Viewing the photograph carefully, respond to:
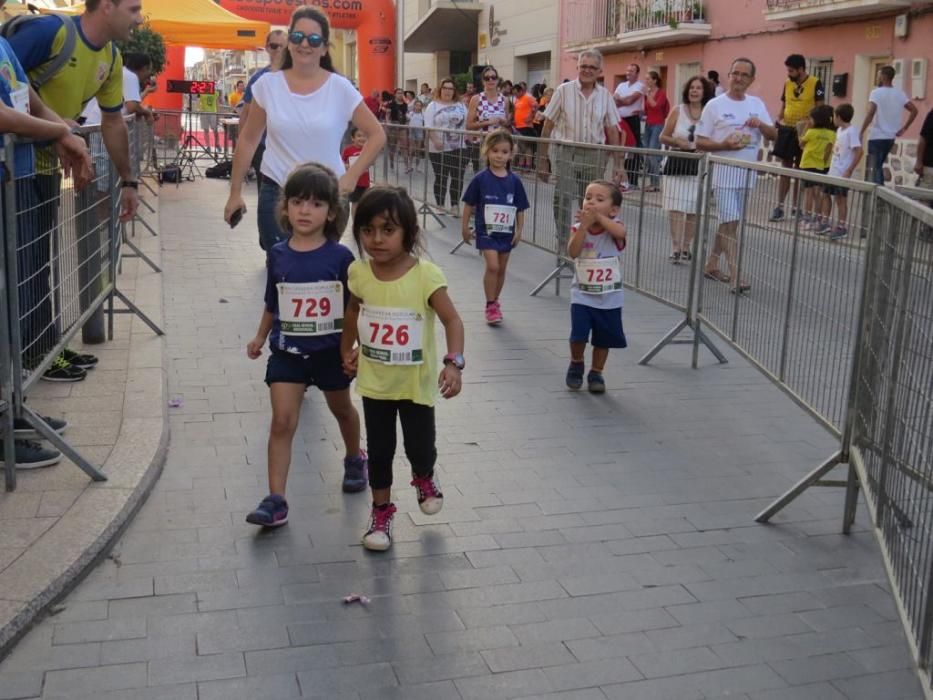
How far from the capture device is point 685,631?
12.6ft

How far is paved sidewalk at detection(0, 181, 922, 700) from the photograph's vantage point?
351 centimetres

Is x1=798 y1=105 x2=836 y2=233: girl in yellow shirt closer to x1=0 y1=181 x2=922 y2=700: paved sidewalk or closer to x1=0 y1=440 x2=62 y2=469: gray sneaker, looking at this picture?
x1=0 y1=181 x2=922 y2=700: paved sidewalk

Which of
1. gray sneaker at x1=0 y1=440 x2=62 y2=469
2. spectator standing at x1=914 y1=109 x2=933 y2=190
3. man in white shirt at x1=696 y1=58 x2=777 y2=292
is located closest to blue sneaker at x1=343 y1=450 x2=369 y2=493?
gray sneaker at x1=0 y1=440 x2=62 y2=469

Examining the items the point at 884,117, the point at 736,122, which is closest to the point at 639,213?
the point at 736,122

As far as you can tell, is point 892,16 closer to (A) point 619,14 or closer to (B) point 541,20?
(A) point 619,14

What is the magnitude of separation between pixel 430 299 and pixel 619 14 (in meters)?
24.6

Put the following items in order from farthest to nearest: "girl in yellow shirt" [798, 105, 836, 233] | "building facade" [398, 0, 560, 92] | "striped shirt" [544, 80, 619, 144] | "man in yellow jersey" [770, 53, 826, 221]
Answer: "building facade" [398, 0, 560, 92] < "man in yellow jersey" [770, 53, 826, 221] < "girl in yellow shirt" [798, 105, 836, 233] < "striped shirt" [544, 80, 619, 144]

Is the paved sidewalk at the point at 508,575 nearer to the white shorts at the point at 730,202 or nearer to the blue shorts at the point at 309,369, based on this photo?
the blue shorts at the point at 309,369

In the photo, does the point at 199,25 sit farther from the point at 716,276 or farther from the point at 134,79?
the point at 716,276

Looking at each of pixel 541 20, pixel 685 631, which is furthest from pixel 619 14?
pixel 685 631

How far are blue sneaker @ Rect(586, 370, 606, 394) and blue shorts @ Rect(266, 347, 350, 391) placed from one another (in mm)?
2377

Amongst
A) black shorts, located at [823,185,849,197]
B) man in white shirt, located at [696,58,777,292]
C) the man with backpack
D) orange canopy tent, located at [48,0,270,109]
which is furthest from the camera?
orange canopy tent, located at [48,0,270,109]

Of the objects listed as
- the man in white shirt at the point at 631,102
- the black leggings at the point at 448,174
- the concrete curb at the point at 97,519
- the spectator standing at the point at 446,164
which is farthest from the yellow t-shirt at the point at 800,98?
the concrete curb at the point at 97,519

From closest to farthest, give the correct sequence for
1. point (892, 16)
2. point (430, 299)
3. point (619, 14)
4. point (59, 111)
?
1. point (430, 299)
2. point (59, 111)
3. point (892, 16)
4. point (619, 14)
